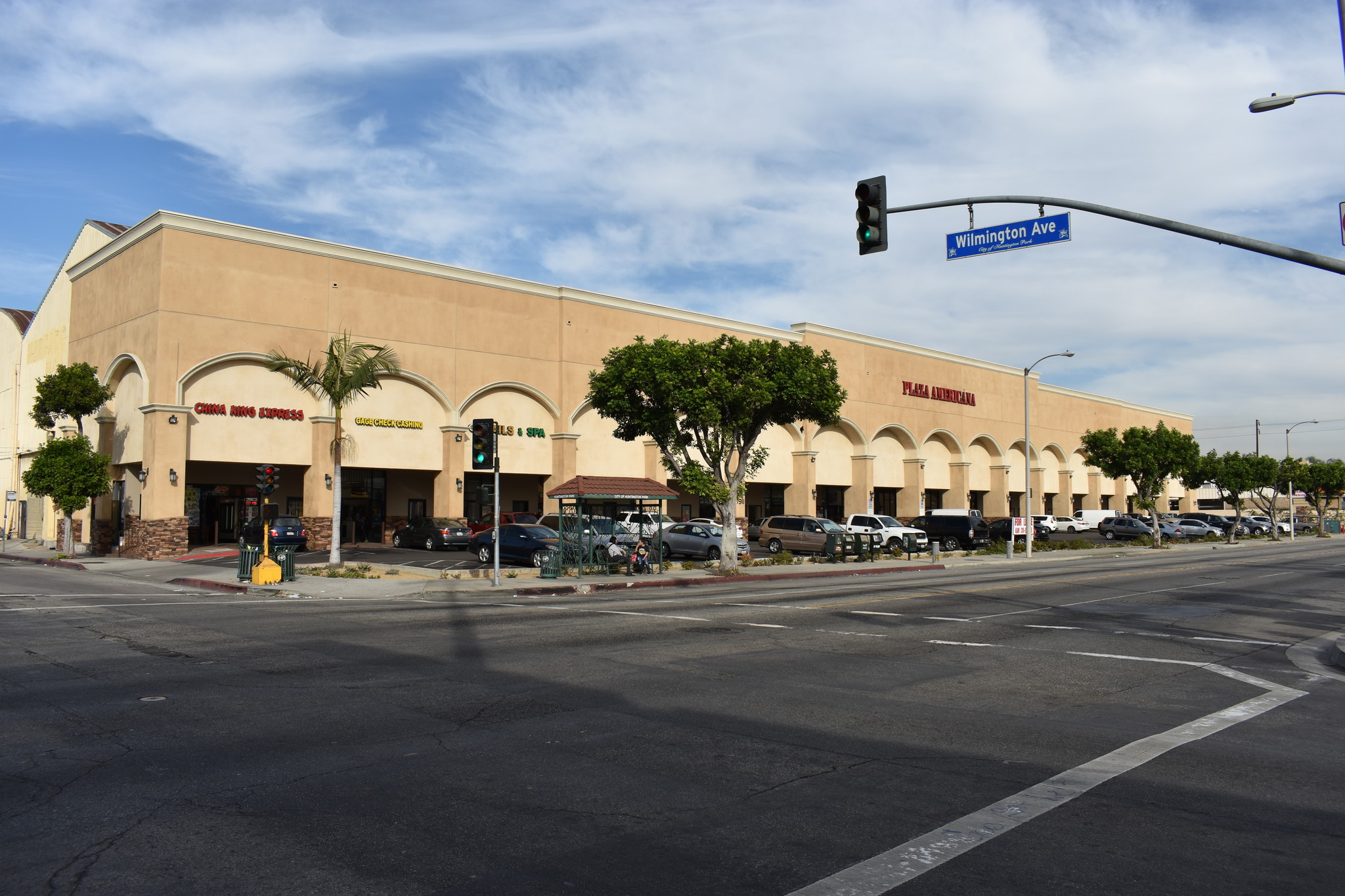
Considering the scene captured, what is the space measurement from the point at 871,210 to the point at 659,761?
35.2 feet

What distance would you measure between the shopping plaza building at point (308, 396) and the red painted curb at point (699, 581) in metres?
9.80

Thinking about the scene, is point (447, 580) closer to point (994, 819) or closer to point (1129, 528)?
point (994, 819)

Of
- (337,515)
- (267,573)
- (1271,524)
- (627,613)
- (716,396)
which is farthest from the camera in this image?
(1271,524)

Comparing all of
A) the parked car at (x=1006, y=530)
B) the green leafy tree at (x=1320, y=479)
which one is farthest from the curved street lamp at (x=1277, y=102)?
the green leafy tree at (x=1320, y=479)

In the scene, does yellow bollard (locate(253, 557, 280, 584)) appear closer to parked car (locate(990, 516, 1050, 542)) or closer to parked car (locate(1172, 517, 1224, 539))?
parked car (locate(990, 516, 1050, 542))

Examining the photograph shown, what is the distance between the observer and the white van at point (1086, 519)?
67.3m

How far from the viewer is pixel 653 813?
6.03 meters

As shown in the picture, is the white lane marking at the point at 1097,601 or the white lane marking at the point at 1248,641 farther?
the white lane marking at the point at 1097,601

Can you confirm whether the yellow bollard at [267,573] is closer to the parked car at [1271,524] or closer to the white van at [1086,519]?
the white van at [1086,519]

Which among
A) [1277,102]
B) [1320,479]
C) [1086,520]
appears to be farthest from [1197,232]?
[1320,479]

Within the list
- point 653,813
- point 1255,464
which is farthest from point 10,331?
point 1255,464

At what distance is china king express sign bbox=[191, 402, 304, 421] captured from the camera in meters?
36.9

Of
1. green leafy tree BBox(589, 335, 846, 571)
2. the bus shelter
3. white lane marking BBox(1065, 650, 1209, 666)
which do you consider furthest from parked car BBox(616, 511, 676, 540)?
white lane marking BBox(1065, 650, 1209, 666)

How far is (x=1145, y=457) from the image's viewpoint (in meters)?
53.2
